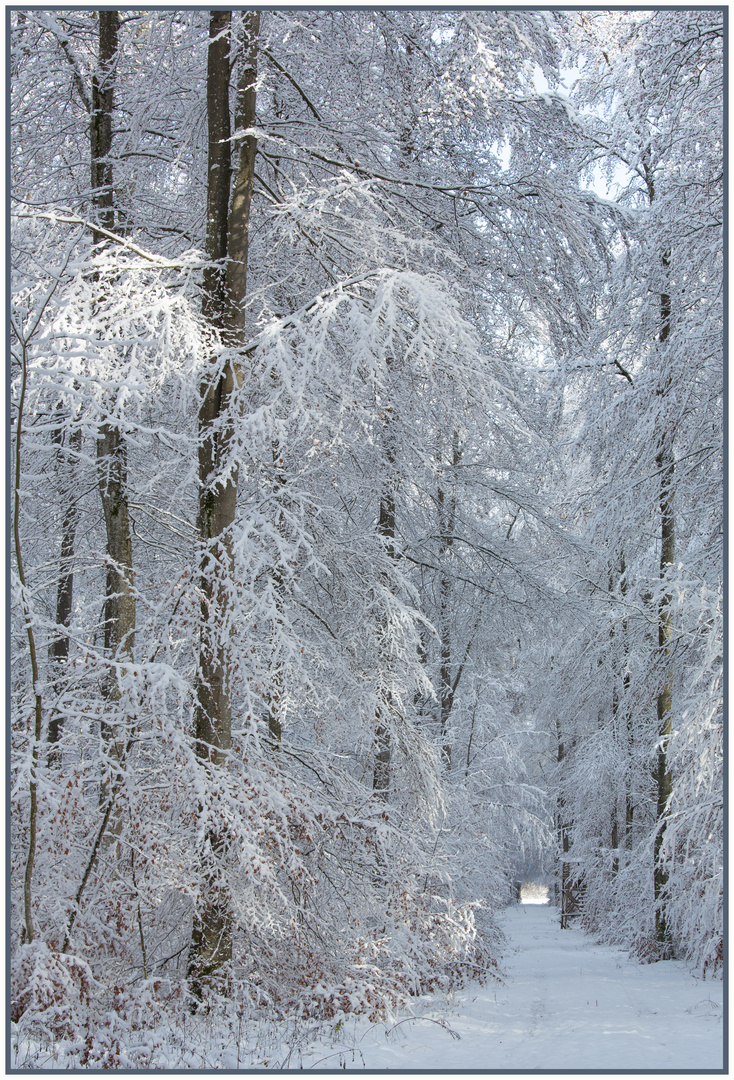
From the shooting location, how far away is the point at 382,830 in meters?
5.70

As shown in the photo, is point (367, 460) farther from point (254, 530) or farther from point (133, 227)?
point (133, 227)

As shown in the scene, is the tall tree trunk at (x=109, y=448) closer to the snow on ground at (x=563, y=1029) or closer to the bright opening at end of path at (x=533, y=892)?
the snow on ground at (x=563, y=1029)

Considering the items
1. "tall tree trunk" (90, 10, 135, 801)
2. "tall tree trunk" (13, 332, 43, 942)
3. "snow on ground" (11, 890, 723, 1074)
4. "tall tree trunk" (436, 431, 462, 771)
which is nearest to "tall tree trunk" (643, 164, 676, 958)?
"snow on ground" (11, 890, 723, 1074)

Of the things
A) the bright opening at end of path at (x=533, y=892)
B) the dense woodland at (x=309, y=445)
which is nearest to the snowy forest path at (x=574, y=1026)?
the dense woodland at (x=309, y=445)

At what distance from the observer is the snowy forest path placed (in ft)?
13.8

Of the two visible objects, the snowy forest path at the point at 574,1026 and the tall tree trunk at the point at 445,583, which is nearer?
the snowy forest path at the point at 574,1026

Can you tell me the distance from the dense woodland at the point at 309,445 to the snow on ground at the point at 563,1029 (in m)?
0.35

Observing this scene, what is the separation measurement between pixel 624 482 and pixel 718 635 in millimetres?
3849

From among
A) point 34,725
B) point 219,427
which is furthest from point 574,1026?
point 219,427

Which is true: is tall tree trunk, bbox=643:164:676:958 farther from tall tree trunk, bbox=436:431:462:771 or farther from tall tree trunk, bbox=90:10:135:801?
tall tree trunk, bbox=90:10:135:801

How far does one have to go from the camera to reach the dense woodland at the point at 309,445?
468 centimetres

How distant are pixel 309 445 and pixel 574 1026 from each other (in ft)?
14.1

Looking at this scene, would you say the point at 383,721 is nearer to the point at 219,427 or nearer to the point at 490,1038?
the point at 490,1038

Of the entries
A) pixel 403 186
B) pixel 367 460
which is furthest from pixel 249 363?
Result: pixel 403 186
